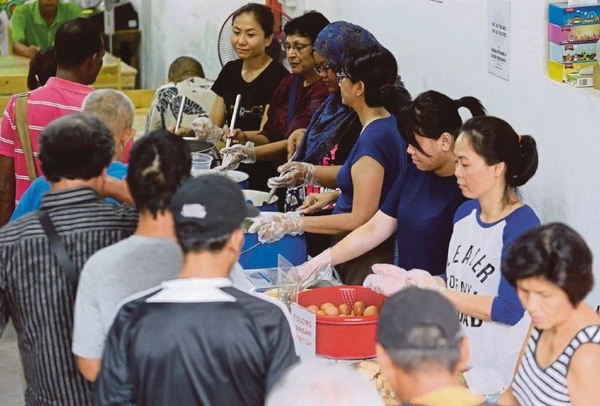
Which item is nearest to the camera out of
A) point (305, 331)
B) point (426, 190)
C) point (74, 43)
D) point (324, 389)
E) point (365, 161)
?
point (324, 389)

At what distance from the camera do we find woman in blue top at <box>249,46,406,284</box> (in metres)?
4.04

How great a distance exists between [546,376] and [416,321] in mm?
662

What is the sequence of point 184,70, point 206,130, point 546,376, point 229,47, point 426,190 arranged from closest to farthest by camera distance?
point 546,376 → point 426,190 → point 206,130 → point 229,47 → point 184,70

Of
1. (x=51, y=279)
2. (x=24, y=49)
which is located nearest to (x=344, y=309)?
(x=51, y=279)

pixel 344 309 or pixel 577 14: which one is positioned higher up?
pixel 577 14

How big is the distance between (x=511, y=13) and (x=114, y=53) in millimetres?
6999

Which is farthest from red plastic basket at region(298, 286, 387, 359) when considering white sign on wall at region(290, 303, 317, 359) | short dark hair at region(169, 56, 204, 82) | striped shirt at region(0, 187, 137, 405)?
short dark hair at region(169, 56, 204, 82)

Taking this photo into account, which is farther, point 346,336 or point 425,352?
point 346,336

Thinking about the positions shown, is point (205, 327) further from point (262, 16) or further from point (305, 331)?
point (262, 16)

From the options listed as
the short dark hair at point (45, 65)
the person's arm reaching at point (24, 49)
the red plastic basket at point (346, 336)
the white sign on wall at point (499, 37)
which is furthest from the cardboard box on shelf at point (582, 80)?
the person's arm reaching at point (24, 49)

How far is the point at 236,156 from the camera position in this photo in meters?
5.23

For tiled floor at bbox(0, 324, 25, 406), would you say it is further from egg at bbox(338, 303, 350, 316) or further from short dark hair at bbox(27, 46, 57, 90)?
egg at bbox(338, 303, 350, 316)

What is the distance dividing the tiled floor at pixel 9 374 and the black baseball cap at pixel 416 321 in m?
3.38

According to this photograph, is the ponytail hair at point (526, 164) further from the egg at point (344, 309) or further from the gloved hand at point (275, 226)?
the gloved hand at point (275, 226)
